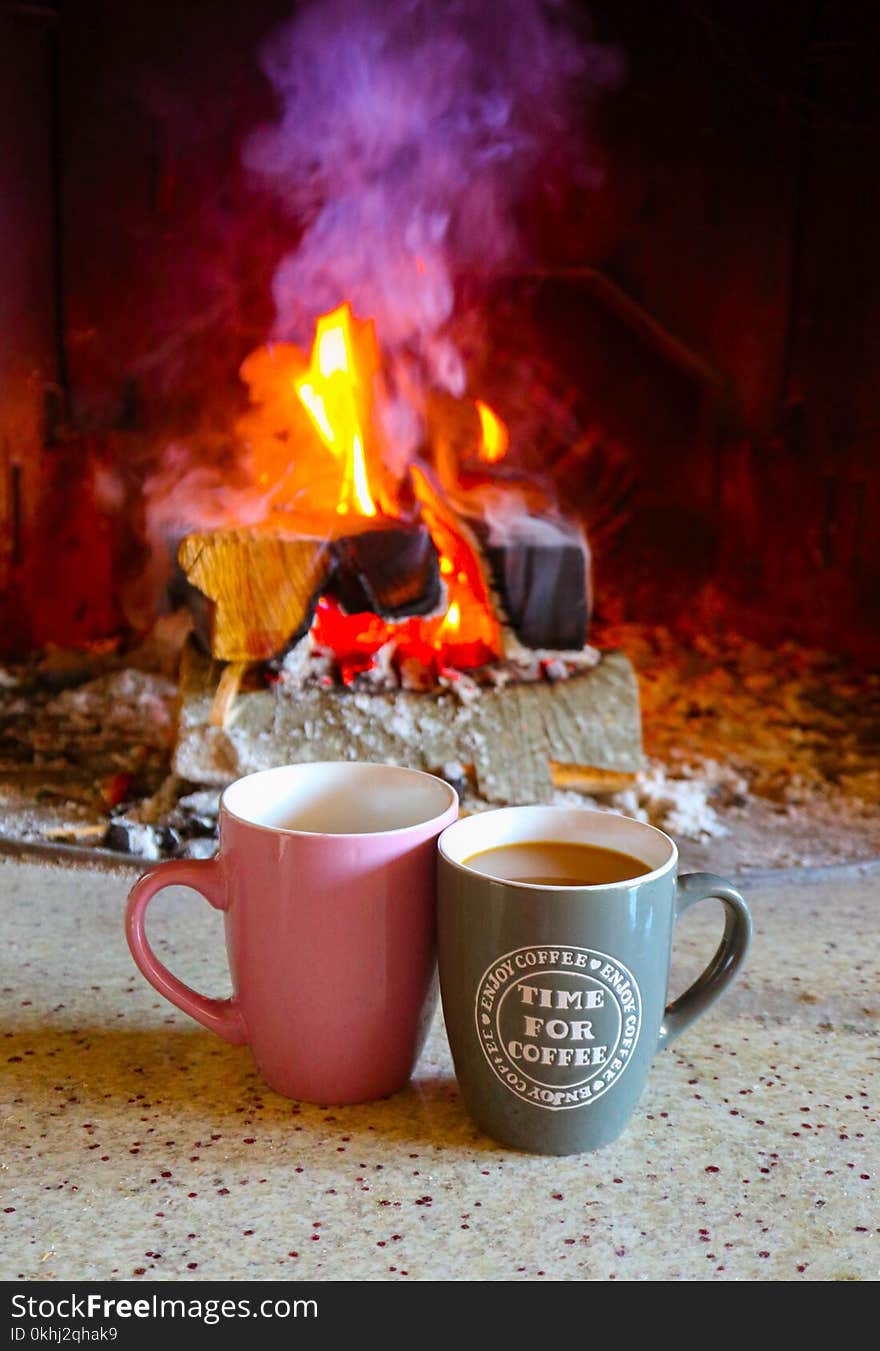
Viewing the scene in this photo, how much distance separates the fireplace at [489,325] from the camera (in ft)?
5.38

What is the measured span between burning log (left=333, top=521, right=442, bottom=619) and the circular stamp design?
704 mm

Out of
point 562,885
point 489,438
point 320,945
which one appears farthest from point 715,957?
point 489,438

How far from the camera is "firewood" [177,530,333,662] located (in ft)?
3.90

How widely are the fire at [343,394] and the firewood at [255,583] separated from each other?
18cm

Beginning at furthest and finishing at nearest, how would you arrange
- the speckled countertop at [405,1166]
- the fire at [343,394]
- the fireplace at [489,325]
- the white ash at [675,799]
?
1. the fireplace at [489,325]
2. the fire at [343,394]
3. the white ash at [675,799]
4. the speckled countertop at [405,1166]

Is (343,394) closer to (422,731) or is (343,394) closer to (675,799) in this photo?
(422,731)

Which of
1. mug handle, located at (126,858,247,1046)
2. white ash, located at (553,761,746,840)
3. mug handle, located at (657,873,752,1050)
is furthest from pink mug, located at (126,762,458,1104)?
white ash, located at (553,761,746,840)

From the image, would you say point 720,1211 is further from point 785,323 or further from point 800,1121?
point 785,323

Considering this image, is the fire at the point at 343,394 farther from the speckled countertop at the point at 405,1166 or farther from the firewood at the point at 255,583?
the speckled countertop at the point at 405,1166

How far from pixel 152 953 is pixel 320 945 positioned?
87 millimetres

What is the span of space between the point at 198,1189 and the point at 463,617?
82 centimetres

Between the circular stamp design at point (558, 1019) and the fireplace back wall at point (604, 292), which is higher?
the fireplace back wall at point (604, 292)

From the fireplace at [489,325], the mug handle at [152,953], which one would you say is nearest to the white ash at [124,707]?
the fireplace at [489,325]

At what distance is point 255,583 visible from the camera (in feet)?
3.93
